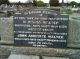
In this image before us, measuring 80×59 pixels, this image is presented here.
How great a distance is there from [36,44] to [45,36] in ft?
1.10

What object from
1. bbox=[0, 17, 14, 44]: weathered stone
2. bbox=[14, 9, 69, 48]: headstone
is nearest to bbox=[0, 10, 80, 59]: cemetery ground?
bbox=[0, 17, 14, 44]: weathered stone

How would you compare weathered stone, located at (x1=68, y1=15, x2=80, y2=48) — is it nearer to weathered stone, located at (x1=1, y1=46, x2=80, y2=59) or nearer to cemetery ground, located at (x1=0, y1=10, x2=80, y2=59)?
cemetery ground, located at (x1=0, y1=10, x2=80, y2=59)

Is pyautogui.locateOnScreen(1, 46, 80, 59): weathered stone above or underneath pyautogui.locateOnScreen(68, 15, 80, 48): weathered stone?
underneath

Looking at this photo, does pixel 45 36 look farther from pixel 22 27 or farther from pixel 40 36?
pixel 22 27

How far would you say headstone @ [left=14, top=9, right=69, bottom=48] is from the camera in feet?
17.0

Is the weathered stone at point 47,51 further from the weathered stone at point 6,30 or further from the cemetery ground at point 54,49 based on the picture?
the weathered stone at point 6,30

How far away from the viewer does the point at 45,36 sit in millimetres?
5297

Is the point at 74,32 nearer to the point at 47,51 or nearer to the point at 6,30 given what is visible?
the point at 47,51

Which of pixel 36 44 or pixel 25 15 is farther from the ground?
pixel 25 15

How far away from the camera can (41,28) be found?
525cm

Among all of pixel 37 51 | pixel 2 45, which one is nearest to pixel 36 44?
pixel 37 51

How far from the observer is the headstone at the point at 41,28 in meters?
5.19

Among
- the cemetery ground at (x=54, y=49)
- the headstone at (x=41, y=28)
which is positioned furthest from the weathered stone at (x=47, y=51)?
the headstone at (x=41, y=28)

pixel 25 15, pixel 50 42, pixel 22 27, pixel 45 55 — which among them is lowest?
pixel 45 55
